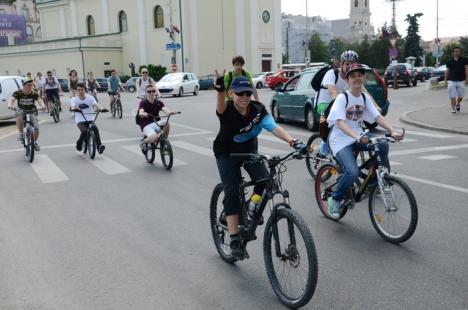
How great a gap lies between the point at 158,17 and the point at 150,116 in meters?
49.3

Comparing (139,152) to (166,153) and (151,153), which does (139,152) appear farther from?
(166,153)

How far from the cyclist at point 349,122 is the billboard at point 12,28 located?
280 ft

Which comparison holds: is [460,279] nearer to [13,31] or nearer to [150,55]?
[150,55]

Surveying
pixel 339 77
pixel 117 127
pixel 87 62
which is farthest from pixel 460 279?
pixel 87 62

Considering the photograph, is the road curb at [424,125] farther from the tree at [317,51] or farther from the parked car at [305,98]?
the tree at [317,51]

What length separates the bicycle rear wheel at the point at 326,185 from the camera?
5.92 meters

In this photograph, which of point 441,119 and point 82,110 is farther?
point 441,119

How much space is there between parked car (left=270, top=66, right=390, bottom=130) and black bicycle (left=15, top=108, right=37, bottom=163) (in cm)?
685

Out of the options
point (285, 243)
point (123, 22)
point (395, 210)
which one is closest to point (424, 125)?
point (395, 210)

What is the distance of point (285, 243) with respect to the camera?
3.94m

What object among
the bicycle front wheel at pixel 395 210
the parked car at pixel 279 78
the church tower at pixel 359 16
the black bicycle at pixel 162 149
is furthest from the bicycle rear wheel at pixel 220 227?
the church tower at pixel 359 16

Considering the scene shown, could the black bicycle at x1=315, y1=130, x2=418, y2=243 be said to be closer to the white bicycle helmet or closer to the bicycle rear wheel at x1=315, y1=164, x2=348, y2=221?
the bicycle rear wheel at x1=315, y1=164, x2=348, y2=221

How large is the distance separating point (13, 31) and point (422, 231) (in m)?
88.5

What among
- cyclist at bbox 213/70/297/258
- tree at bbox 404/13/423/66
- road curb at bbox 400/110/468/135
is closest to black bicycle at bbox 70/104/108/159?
cyclist at bbox 213/70/297/258
